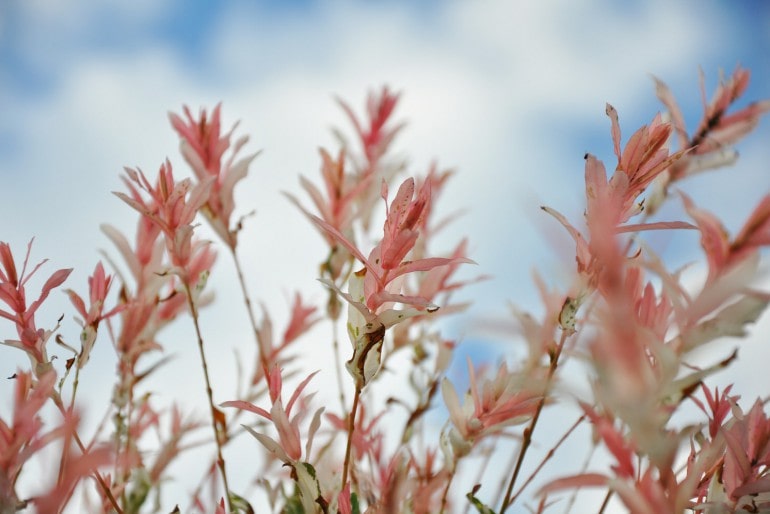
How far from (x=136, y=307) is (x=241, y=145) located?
0.30 meters

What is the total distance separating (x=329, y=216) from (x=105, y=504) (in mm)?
555

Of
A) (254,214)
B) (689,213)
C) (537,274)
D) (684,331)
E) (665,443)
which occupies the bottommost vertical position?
(665,443)

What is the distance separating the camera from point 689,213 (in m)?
0.74

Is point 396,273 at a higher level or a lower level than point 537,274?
lower

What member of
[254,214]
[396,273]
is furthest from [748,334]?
[254,214]

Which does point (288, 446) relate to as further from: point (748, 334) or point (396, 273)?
point (748, 334)

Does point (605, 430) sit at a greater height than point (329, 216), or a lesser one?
lesser

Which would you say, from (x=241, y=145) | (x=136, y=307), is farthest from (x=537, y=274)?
(x=136, y=307)

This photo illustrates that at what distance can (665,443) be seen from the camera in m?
0.55

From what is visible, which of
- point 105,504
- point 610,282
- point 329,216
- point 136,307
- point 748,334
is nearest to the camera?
point 610,282

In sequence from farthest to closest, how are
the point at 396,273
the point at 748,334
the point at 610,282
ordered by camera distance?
1. the point at 396,273
2. the point at 748,334
3. the point at 610,282

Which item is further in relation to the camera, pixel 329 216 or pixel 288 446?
pixel 329 216

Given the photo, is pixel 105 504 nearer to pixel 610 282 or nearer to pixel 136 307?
pixel 136 307

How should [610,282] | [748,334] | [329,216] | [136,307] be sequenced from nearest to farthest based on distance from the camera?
[610,282] → [748,334] → [136,307] → [329,216]
